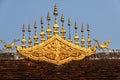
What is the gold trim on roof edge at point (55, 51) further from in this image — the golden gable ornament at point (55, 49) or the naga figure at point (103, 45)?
the naga figure at point (103, 45)

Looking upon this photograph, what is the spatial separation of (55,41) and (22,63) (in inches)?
47.1

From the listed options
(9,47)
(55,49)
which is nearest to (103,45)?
(55,49)

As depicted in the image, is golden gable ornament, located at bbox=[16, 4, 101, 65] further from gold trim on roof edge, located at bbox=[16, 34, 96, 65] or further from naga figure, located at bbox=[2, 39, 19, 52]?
naga figure, located at bbox=[2, 39, 19, 52]

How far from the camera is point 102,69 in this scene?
940cm

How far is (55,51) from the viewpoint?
1012 cm

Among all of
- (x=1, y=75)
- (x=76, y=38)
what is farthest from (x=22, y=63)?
(x=76, y=38)

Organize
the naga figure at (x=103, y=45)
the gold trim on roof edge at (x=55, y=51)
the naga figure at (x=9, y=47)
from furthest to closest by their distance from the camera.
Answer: the naga figure at (x=103, y=45), the naga figure at (x=9, y=47), the gold trim on roof edge at (x=55, y=51)

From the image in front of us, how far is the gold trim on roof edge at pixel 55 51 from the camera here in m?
10.1

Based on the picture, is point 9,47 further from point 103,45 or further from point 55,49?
point 103,45

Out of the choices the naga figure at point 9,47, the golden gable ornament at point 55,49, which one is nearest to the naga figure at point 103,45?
the golden gable ornament at point 55,49

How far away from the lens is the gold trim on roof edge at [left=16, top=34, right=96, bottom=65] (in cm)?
1011

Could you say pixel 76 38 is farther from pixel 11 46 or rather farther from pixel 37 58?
pixel 11 46

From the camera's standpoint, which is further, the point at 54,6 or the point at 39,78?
the point at 54,6

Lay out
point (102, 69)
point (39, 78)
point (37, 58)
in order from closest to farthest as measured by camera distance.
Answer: point (39, 78) < point (102, 69) < point (37, 58)
